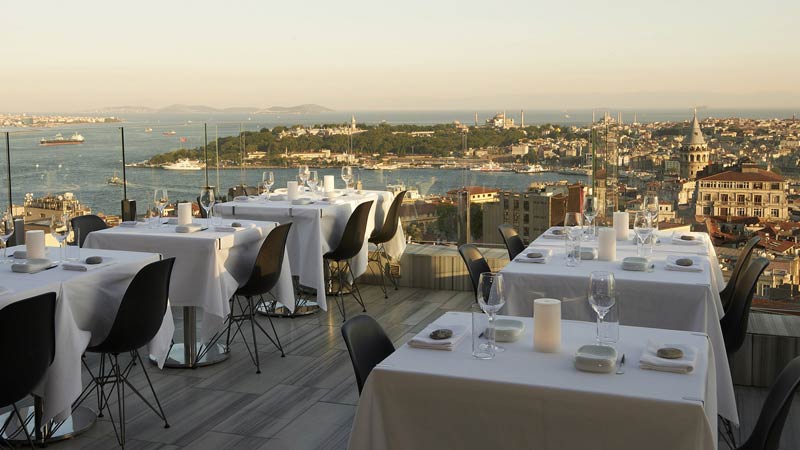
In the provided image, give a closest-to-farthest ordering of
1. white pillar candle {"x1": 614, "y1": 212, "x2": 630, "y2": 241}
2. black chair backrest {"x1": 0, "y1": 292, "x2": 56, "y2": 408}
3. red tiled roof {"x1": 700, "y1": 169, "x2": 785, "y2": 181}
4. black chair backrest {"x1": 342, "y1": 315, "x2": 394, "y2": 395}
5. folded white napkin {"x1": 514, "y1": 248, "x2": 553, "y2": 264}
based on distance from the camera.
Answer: black chair backrest {"x1": 342, "y1": 315, "x2": 394, "y2": 395} < black chair backrest {"x1": 0, "y1": 292, "x2": 56, "y2": 408} < folded white napkin {"x1": 514, "y1": 248, "x2": 553, "y2": 264} < white pillar candle {"x1": 614, "y1": 212, "x2": 630, "y2": 241} < red tiled roof {"x1": 700, "y1": 169, "x2": 785, "y2": 181}

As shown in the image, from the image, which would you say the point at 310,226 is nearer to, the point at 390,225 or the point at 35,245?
the point at 390,225

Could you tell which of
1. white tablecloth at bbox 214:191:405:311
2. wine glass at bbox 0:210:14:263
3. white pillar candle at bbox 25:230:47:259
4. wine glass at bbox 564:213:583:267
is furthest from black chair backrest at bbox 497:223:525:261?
wine glass at bbox 0:210:14:263

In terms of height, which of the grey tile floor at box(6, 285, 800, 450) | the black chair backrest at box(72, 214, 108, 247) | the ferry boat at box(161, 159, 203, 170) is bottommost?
the grey tile floor at box(6, 285, 800, 450)

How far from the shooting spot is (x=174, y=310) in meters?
7.83

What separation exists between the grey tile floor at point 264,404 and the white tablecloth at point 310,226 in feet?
2.17

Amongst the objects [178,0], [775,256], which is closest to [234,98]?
[178,0]

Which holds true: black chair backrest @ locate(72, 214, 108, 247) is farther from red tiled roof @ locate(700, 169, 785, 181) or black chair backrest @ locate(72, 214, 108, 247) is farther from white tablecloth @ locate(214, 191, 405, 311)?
red tiled roof @ locate(700, 169, 785, 181)

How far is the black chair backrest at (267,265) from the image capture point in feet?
19.3

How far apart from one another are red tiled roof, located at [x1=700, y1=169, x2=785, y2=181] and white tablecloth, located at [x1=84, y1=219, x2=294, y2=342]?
387 cm

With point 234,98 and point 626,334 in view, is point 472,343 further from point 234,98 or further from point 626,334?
point 234,98

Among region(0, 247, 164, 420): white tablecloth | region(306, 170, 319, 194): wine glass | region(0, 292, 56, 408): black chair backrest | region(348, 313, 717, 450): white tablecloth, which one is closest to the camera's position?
region(348, 313, 717, 450): white tablecloth

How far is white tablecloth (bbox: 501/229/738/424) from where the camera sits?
452 centimetres

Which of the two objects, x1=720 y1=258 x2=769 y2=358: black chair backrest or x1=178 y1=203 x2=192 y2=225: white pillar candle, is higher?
x1=178 y1=203 x2=192 y2=225: white pillar candle

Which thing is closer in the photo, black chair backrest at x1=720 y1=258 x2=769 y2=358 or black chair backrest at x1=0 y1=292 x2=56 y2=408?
black chair backrest at x1=0 y1=292 x2=56 y2=408
